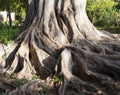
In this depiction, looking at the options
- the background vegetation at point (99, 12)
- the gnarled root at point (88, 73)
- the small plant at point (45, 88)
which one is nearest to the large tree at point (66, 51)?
the gnarled root at point (88, 73)

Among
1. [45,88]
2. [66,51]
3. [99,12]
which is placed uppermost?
[66,51]

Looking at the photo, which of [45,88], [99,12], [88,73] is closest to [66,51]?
[88,73]

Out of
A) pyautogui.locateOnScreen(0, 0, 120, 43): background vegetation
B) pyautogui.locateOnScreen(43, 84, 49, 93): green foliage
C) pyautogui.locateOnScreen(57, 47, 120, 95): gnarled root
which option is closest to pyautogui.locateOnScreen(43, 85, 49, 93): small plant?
pyautogui.locateOnScreen(43, 84, 49, 93): green foliage

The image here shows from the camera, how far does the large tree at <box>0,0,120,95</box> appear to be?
8383 millimetres

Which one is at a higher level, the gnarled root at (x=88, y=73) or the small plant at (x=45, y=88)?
the gnarled root at (x=88, y=73)

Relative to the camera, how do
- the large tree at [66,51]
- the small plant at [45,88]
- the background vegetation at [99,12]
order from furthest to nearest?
the background vegetation at [99,12] → the large tree at [66,51] → the small plant at [45,88]

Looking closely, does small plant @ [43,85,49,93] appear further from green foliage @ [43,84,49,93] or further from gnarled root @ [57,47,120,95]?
gnarled root @ [57,47,120,95]

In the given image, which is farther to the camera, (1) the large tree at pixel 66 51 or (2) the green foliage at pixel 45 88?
(1) the large tree at pixel 66 51

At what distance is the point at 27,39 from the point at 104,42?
6.83ft

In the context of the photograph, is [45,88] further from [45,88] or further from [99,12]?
[99,12]

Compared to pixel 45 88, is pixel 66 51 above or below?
above

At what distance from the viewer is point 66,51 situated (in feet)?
29.9

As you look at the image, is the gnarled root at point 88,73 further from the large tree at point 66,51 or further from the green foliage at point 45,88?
the green foliage at point 45,88

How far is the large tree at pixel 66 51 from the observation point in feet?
27.5
